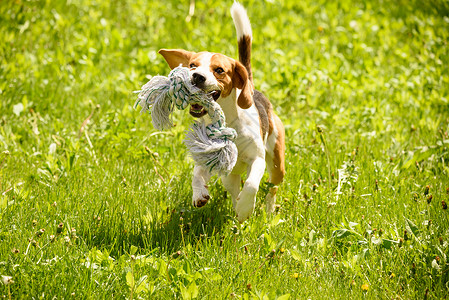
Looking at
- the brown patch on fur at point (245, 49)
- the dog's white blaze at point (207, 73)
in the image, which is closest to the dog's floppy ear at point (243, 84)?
the dog's white blaze at point (207, 73)

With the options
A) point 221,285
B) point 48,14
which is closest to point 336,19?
point 48,14

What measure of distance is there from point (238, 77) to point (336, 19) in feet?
16.3

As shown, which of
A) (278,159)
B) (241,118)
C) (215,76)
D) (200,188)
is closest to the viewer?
(215,76)

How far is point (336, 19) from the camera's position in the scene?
8305 millimetres

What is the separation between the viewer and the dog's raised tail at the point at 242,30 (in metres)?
4.15

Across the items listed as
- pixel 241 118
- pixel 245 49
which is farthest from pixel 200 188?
pixel 245 49

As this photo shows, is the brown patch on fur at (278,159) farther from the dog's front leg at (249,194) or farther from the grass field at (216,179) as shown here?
the dog's front leg at (249,194)

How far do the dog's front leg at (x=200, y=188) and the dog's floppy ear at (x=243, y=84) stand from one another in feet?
1.64

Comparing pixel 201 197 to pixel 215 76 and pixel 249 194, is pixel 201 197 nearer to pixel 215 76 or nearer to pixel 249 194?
pixel 249 194

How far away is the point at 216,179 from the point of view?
426 cm

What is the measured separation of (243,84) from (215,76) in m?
0.28

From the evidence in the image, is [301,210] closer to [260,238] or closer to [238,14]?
[260,238]

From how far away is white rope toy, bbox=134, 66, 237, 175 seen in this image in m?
3.40

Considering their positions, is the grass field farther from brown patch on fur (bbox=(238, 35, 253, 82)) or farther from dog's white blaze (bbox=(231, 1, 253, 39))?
dog's white blaze (bbox=(231, 1, 253, 39))
